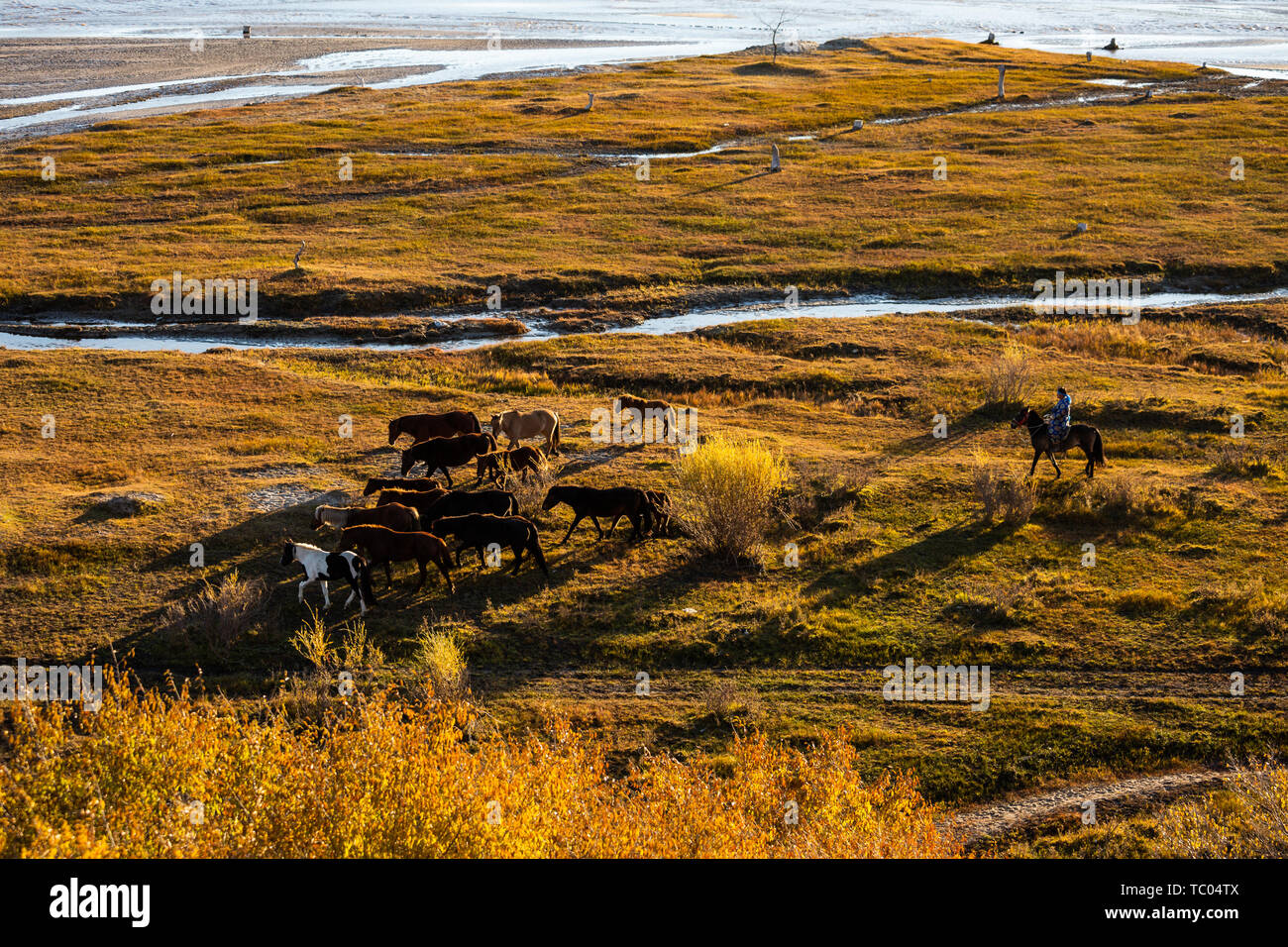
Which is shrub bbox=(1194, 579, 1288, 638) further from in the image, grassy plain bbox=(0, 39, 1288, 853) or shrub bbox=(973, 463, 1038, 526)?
shrub bbox=(973, 463, 1038, 526)

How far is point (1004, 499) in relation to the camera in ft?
68.5

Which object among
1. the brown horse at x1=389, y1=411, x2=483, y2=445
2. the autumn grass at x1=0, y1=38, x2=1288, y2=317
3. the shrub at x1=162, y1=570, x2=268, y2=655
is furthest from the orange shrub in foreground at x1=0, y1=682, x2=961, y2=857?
the autumn grass at x1=0, y1=38, x2=1288, y2=317

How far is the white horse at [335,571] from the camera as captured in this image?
54.9ft

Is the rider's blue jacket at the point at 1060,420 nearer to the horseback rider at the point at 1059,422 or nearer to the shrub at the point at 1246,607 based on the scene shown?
the horseback rider at the point at 1059,422

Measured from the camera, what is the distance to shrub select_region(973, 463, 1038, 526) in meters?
20.6

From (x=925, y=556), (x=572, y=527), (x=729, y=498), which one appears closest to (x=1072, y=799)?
(x=925, y=556)

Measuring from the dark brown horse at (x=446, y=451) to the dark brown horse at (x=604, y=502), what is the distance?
109 inches

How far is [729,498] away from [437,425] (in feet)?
24.1

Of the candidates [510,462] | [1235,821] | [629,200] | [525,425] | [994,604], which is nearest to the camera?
[1235,821]

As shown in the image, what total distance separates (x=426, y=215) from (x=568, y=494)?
33.4 meters

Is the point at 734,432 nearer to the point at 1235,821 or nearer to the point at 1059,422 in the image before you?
the point at 1059,422

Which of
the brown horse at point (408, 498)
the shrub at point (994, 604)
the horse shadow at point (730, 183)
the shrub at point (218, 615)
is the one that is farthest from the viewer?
the horse shadow at point (730, 183)

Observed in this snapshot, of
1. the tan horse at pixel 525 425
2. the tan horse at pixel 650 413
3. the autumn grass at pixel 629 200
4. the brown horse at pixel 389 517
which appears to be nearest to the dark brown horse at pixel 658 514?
the brown horse at pixel 389 517

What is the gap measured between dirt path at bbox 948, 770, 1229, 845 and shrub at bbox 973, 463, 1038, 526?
7472mm
